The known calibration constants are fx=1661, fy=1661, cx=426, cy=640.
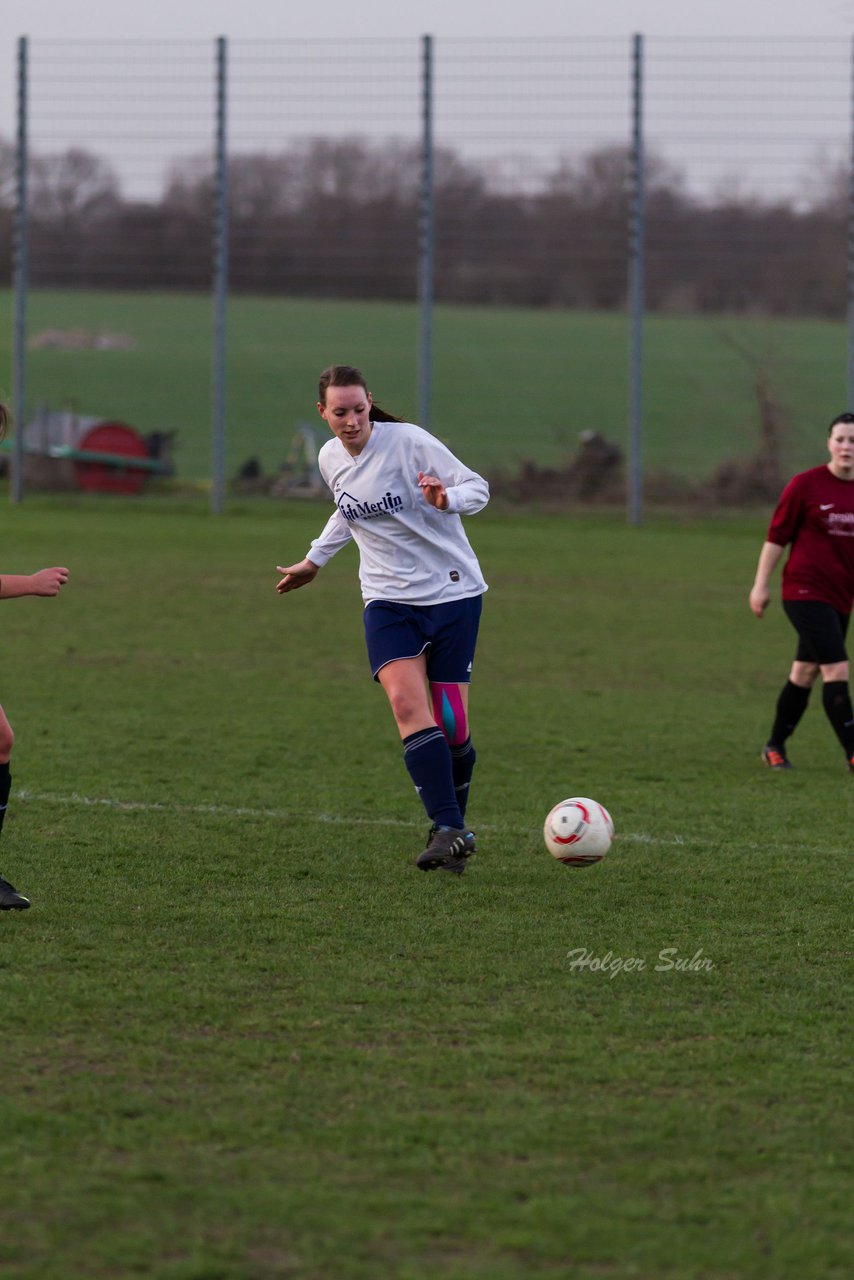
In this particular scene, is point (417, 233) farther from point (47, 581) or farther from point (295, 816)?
point (47, 581)

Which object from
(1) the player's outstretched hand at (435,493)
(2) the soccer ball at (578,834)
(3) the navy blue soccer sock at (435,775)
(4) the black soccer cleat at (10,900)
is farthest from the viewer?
(3) the navy blue soccer sock at (435,775)

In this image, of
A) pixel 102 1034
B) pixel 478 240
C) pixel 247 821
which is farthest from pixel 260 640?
pixel 478 240

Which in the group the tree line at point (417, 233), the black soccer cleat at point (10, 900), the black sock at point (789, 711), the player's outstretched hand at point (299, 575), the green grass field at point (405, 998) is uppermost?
the tree line at point (417, 233)

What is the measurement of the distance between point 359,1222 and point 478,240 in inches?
975

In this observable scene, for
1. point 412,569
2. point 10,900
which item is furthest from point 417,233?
point 10,900

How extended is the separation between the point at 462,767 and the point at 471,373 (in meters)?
29.6

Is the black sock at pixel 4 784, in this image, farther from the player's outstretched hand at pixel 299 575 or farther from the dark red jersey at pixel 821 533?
the dark red jersey at pixel 821 533

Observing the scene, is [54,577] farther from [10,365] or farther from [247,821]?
[10,365]

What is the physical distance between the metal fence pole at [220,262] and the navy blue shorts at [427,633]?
1849 centimetres

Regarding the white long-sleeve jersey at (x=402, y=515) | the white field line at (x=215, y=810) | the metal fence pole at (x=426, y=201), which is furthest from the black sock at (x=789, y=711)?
the metal fence pole at (x=426, y=201)

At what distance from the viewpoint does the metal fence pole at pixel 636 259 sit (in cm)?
2405

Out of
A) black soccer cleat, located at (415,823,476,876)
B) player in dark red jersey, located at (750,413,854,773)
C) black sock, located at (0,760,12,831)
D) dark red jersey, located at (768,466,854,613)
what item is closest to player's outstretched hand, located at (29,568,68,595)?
black sock, located at (0,760,12,831)

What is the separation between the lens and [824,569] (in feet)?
28.5

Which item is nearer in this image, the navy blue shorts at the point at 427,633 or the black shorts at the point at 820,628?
the navy blue shorts at the point at 427,633
